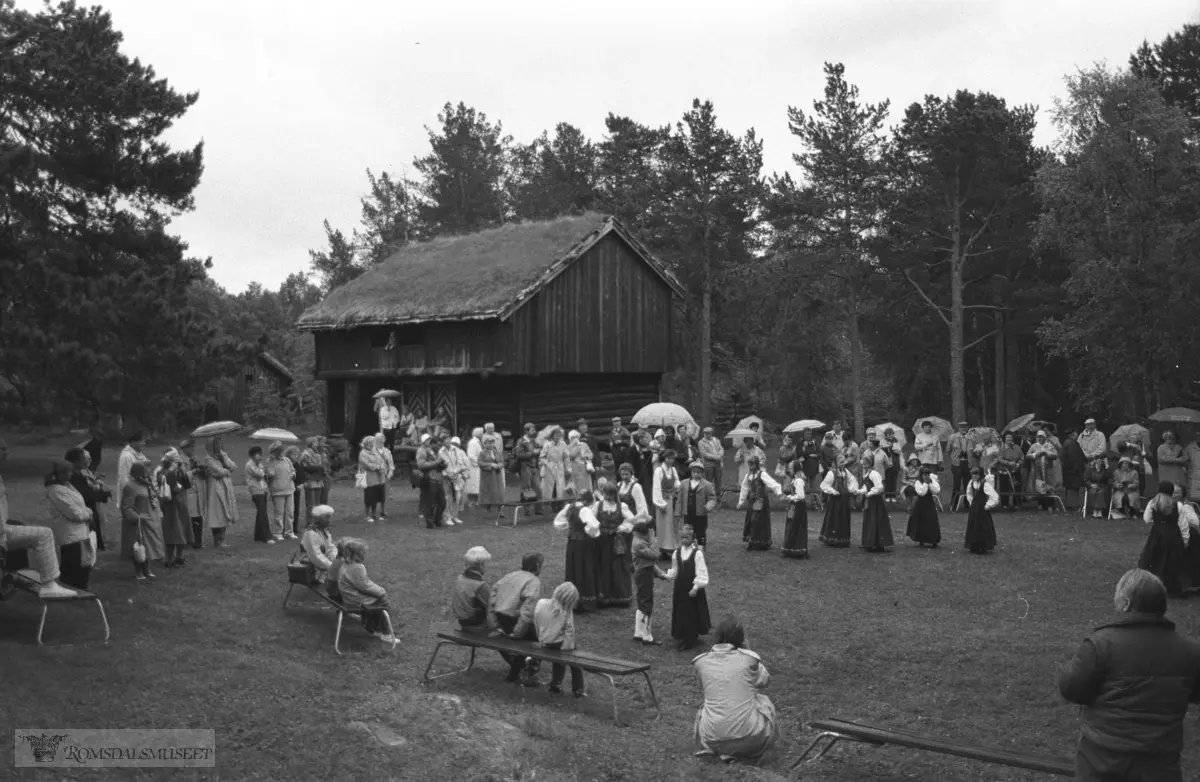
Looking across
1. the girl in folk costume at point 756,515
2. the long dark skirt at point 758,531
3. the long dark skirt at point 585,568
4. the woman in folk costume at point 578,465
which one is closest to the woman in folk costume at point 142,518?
the long dark skirt at point 585,568

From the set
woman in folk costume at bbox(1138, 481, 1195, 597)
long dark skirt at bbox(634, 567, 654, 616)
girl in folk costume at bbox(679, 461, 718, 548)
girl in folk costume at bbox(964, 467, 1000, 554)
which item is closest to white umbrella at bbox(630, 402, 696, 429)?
girl in folk costume at bbox(679, 461, 718, 548)

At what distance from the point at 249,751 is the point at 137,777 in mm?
→ 865

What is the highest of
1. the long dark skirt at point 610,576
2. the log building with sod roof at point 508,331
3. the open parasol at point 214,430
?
the log building with sod roof at point 508,331

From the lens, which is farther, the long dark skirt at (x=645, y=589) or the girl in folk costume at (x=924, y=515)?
the girl in folk costume at (x=924, y=515)

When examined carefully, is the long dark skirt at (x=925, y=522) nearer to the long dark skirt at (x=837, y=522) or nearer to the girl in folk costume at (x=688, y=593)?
the long dark skirt at (x=837, y=522)

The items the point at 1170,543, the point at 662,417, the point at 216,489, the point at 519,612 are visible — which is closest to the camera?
the point at 519,612

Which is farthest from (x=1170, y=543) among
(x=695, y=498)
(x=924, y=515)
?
(x=695, y=498)

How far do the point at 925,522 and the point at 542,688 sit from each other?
9905 millimetres

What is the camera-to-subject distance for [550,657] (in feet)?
33.6

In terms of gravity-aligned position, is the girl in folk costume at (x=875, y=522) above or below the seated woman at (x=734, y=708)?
above

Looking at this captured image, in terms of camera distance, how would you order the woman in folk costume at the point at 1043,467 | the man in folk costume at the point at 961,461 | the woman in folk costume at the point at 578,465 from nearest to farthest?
the woman in folk costume at the point at 578,465, the man in folk costume at the point at 961,461, the woman in folk costume at the point at 1043,467

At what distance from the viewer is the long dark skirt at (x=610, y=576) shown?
Answer: 14.0 meters

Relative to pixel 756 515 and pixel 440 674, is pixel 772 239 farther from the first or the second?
pixel 440 674

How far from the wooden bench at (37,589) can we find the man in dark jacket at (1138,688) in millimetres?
9204
